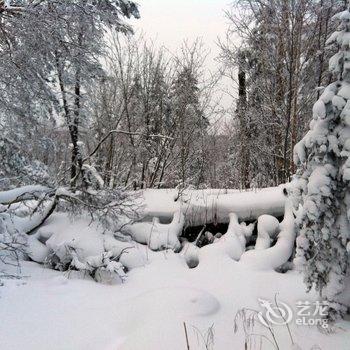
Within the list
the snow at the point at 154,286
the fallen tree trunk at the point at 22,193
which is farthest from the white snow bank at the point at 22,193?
the snow at the point at 154,286

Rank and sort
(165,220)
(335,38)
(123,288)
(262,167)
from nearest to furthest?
1. (335,38)
2. (123,288)
3. (165,220)
4. (262,167)

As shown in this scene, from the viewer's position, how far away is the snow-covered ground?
3207 millimetres

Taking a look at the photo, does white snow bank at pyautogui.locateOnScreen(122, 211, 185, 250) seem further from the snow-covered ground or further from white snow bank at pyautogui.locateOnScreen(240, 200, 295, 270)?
white snow bank at pyautogui.locateOnScreen(240, 200, 295, 270)

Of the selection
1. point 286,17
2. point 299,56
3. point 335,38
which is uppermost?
point 286,17

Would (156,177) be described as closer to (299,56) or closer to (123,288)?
(299,56)

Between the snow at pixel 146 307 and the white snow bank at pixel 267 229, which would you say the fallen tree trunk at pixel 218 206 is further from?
the snow at pixel 146 307

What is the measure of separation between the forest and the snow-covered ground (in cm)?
2

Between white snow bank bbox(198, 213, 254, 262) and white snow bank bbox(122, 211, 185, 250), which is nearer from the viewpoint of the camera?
white snow bank bbox(198, 213, 254, 262)

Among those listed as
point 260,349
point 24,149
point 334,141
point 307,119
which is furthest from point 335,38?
point 307,119

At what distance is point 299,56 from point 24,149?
6148mm

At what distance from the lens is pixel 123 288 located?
4.43 meters

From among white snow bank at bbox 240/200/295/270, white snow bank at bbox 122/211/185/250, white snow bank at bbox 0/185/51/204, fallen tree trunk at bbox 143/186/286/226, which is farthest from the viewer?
fallen tree trunk at bbox 143/186/286/226

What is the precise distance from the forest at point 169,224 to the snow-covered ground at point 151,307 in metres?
0.02

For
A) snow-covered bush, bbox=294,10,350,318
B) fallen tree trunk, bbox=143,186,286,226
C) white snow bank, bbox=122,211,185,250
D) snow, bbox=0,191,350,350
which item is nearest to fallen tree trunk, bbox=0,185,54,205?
snow, bbox=0,191,350,350
